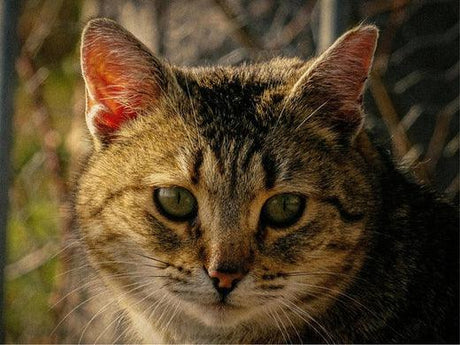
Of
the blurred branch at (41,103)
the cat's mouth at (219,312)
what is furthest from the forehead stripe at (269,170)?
the blurred branch at (41,103)

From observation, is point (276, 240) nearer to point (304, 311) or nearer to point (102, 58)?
point (304, 311)

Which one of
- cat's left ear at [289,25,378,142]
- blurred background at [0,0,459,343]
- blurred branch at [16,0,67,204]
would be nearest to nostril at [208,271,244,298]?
cat's left ear at [289,25,378,142]

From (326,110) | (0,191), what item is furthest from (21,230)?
(326,110)

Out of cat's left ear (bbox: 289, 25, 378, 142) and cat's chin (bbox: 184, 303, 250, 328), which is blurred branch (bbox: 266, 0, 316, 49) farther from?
cat's chin (bbox: 184, 303, 250, 328)

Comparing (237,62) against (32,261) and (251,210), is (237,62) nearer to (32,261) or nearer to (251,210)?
(32,261)

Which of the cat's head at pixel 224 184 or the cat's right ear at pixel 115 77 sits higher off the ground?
the cat's right ear at pixel 115 77

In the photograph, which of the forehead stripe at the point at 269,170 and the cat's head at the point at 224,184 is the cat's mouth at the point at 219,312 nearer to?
the cat's head at the point at 224,184
